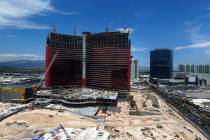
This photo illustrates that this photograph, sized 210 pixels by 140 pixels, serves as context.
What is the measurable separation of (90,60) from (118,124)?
243 feet

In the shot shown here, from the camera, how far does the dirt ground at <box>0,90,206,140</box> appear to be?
86250 mm

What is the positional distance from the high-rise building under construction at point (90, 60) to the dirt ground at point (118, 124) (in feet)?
125

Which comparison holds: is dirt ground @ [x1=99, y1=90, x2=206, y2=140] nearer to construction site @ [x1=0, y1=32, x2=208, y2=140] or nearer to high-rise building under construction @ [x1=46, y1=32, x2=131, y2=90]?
construction site @ [x1=0, y1=32, x2=208, y2=140]

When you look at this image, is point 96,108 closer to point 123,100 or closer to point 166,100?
point 123,100

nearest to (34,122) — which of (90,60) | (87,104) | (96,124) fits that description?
(96,124)

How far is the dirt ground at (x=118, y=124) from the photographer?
86.2m

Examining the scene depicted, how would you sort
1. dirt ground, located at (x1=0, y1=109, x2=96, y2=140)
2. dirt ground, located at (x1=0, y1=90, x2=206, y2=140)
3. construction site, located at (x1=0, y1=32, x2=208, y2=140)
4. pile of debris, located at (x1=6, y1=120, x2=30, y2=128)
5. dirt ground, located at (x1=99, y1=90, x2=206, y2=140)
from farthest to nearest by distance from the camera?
pile of debris, located at (x1=6, y1=120, x2=30, y2=128)
construction site, located at (x1=0, y1=32, x2=208, y2=140)
dirt ground, located at (x1=99, y1=90, x2=206, y2=140)
dirt ground, located at (x1=0, y1=90, x2=206, y2=140)
dirt ground, located at (x1=0, y1=109, x2=96, y2=140)

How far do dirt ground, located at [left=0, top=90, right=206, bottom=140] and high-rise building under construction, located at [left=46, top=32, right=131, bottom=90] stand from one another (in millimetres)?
38167

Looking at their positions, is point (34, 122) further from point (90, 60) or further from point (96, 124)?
point (90, 60)

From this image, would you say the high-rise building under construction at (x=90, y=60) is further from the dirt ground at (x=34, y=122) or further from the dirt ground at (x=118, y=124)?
the dirt ground at (x=34, y=122)

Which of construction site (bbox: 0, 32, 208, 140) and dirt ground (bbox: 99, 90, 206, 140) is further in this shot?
construction site (bbox: 0, 32, 208, 140)

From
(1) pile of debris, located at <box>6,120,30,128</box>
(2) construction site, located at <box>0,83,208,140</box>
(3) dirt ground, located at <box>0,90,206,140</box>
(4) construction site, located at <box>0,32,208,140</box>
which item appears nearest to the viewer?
(2) construction site, located at <box>0,83,208,140</box>

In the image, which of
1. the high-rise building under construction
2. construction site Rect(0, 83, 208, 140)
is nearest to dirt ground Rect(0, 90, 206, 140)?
construction site Rect(0, 83, 208, 140)

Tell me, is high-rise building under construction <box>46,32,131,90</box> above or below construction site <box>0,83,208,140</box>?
above
